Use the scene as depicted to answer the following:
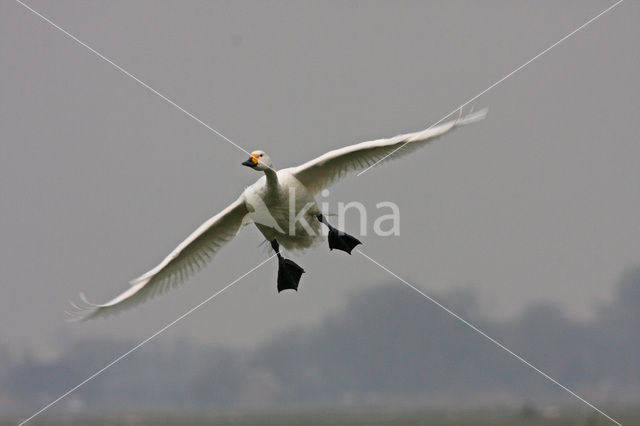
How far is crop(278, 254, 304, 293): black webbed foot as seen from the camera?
19188 millimetres

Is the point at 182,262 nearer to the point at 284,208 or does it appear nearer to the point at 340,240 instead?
the point at 284,208

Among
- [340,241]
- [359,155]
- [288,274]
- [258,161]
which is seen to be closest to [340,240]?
[340,241]

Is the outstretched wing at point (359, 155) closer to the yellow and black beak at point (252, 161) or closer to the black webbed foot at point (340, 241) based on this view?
the yellow and black beak at point (252, 161)

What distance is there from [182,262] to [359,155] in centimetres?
352

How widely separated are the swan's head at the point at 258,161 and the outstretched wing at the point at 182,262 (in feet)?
3.35

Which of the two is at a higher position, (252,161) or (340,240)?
(252,161)

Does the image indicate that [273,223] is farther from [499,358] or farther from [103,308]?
[499,358]

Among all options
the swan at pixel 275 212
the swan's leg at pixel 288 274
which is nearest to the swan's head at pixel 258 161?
the swan at pixel 275 212

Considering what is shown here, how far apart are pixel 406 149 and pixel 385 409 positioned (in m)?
138

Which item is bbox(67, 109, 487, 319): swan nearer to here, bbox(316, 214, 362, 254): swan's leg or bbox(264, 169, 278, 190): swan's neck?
bbox(264, 169, 278, 190): swan's neck

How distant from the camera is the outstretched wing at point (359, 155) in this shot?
1631 cm

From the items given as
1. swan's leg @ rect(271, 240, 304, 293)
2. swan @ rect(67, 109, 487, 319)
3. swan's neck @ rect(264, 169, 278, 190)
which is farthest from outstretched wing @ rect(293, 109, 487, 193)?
swan's leg @ rect(271, 240, 304, 293)

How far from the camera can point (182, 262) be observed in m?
17.5

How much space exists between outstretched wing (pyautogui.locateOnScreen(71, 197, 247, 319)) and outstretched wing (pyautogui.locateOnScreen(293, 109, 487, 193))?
1234 mm
